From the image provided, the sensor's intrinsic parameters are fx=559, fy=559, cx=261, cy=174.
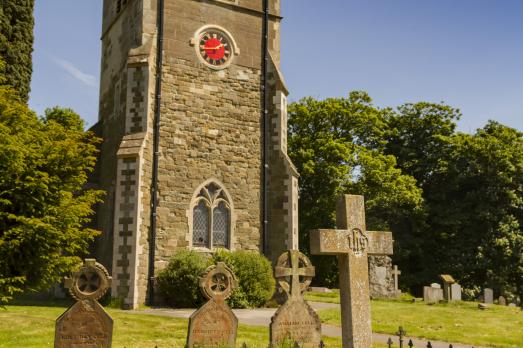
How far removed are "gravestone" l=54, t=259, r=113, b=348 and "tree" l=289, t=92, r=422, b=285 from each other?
22.1 metres

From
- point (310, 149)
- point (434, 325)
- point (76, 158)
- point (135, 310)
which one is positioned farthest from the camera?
point (310, 149)

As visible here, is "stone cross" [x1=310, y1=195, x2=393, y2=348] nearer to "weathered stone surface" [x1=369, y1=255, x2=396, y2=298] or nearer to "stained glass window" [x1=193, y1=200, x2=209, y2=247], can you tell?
"stained glass window" [x1=193, y1=200, x2=209, y2=247]

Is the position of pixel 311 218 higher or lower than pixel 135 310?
higher

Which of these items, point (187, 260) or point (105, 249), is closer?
point (187, 260)

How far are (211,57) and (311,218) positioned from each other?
571 inches

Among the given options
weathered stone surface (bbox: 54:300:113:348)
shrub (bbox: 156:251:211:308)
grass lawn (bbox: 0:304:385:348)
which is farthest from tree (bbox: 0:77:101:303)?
shrub (bbox: 156:251:211:308)

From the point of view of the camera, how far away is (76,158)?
13016mm

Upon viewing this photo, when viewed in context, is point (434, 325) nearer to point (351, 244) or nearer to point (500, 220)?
point (351, 244)

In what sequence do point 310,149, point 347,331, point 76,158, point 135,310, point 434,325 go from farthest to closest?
point 310,149 < point 135,310 < point 434,325 < point 76,158 < point 347,331

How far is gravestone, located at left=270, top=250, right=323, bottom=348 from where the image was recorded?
959 cm

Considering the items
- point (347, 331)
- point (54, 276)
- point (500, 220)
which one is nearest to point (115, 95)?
point (54, 276)

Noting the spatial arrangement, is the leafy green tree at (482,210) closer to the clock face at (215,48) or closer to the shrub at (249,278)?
the shrub at (249,278)

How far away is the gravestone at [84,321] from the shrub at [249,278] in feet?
27.4

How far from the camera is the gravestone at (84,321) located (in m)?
8.69
